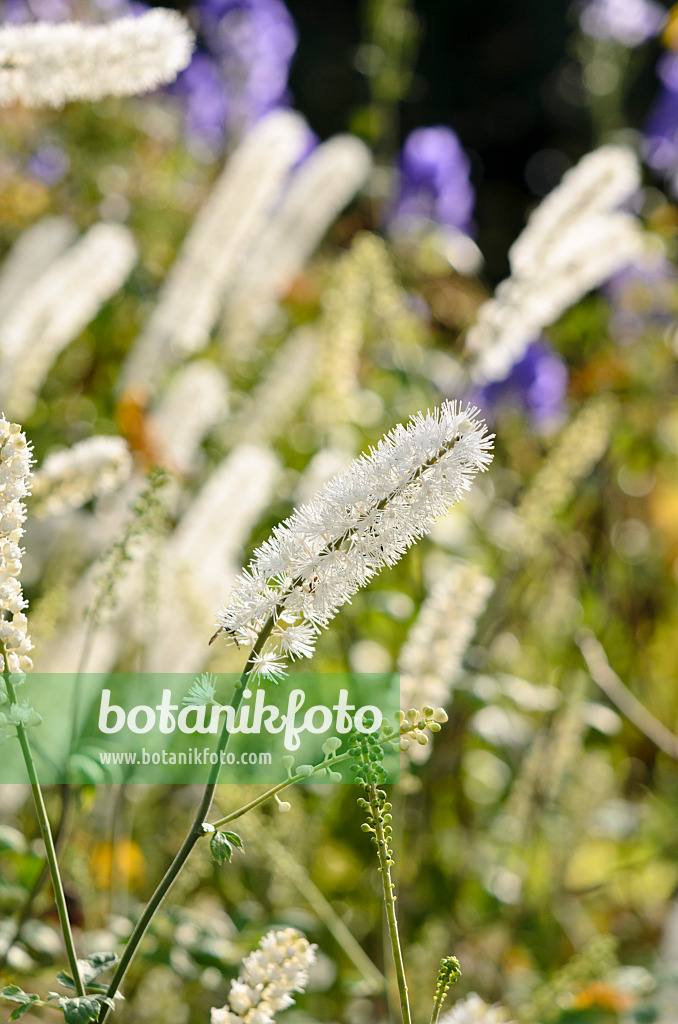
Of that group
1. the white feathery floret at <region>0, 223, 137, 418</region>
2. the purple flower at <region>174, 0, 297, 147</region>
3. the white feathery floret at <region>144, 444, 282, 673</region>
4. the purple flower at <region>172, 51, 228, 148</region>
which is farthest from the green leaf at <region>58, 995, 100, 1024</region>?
the purple flower at <region>172, 51, 228, 148</region>

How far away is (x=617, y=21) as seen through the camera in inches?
69.2

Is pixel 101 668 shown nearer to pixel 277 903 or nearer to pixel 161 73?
pixel 277 903

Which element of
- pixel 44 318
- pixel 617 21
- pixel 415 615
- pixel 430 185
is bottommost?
pixel 415 615

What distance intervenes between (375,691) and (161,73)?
55cm

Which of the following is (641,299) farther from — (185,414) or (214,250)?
(185,414)

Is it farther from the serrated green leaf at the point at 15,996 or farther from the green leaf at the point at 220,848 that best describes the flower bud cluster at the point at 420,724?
the serrated green leaf at the point at 15,996

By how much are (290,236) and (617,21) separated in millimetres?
869

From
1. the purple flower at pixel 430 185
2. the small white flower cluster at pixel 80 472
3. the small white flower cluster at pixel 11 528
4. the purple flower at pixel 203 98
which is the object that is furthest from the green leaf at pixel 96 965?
the purple flower at pixel 203 98

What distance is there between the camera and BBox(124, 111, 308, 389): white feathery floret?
3.76ft

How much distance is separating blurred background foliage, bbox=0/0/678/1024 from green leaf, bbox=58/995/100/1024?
0.17 metres

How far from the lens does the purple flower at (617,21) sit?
176cm

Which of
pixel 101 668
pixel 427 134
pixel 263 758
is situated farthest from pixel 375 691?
pixel 427 134

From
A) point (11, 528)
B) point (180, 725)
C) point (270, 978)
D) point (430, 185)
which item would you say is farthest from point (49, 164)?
point (270, 978)

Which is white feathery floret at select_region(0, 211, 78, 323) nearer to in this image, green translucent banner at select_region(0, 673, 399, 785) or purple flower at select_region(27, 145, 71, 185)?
purple flower at select_region(27, 145, 71, 185)
